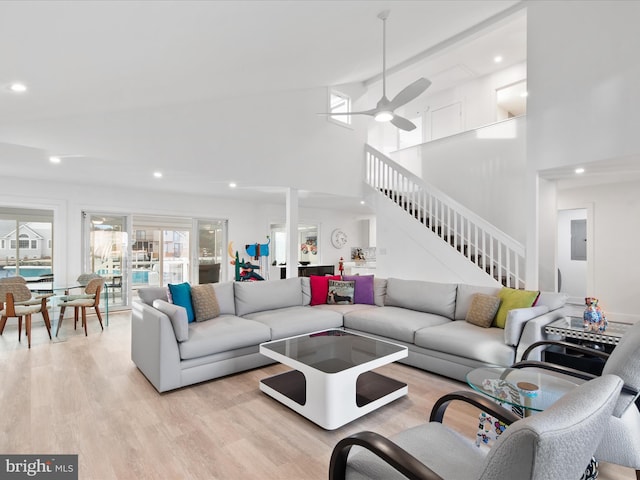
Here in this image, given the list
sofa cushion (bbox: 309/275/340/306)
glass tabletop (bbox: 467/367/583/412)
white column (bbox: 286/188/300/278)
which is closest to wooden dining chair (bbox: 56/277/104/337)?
Answer: white column (bbox: 286/188/300/278)

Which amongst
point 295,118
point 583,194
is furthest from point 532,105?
point 295,118

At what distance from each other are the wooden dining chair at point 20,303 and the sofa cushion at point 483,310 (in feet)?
17.4

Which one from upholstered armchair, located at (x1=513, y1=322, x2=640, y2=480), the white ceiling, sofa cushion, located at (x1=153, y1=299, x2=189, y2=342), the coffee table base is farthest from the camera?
sofa cushion, located at (x1=153, y1=299, x2=189, y2=342)

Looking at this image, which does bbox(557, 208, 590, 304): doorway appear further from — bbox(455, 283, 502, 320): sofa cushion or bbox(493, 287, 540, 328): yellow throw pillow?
bbox(493, 287, 540, 328): yellow throw pillow

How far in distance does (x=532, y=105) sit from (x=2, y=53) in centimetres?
561

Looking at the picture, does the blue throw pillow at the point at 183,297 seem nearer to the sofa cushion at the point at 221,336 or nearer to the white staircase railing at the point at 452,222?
the sofa cushion at the point at 221,336

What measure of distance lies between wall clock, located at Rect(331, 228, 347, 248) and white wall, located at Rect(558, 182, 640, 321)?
17.6 feet

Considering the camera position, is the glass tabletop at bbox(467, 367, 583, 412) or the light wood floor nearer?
the glass tabletop at bbox(467, 367, 583, 412)

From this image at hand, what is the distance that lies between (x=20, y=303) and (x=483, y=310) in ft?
18.8

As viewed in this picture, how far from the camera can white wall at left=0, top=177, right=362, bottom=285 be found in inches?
216

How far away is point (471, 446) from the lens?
4.91ft

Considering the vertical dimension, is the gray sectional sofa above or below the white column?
below

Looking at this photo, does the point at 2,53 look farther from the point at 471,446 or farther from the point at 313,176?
the point at 313,176

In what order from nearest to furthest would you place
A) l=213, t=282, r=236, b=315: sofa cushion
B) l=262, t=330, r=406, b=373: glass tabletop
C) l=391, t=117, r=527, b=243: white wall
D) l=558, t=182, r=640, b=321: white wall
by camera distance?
l=262, t=330, r=406, b=373: glass tabletop < l=213, t=282, r=236, b=315: sofa cushion < l=558, t=182, r=640, b=321: white wall < l=391, t=117, r=527, b=243: white wall
